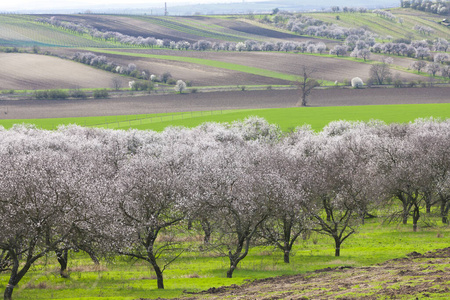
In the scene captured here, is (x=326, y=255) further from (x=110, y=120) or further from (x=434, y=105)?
(x=434, y=105)

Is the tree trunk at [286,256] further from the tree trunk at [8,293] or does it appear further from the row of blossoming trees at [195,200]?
the tree trunk at [8,293]

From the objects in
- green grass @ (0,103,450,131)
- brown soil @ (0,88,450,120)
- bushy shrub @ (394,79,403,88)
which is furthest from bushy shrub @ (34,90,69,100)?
bushy shrub @ (394,79,403,88)

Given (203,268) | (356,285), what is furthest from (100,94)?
(356,285)

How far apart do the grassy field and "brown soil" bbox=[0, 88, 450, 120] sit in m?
108

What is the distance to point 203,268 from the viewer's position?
52969 mm

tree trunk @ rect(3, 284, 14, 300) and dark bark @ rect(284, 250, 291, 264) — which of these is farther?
dark bark @ rect(284, 250, 291, 264)

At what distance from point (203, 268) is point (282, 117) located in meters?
107

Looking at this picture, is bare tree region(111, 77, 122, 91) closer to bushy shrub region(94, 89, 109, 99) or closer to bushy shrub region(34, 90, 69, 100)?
bushy shrub region(94, 89, 109, 99)

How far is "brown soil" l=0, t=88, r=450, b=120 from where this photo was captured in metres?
163

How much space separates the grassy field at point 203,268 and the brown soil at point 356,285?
192 inches

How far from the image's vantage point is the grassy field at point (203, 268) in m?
43.9

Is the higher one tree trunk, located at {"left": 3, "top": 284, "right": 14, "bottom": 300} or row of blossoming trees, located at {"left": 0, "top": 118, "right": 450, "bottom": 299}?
row of blossoming trees, located at {"left": 0, "top": 118, "right": 450, "bottom": 299}

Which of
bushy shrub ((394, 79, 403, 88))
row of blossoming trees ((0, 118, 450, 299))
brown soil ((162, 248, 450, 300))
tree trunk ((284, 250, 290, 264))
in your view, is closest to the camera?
brown soil ((162, 248, 450, 300))

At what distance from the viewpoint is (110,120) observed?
15212 cm
